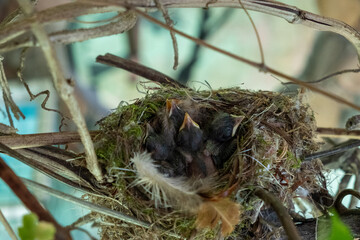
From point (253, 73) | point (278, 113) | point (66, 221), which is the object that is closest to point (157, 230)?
point (278, 113)

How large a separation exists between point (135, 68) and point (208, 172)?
1.22 feet

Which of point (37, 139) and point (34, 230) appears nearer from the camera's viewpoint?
point (34, 230)

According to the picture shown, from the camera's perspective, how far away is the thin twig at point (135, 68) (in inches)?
42.8

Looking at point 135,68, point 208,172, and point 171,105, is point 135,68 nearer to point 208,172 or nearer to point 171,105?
point 171,105

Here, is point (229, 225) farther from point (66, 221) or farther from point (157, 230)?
point (66, 221)

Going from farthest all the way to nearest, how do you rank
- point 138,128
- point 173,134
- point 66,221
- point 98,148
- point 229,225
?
point 66,221, point 173,134, point 138,128, point 98,148, point 229,225

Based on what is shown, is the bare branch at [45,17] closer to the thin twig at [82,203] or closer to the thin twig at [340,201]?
the thin twig at [82,203]

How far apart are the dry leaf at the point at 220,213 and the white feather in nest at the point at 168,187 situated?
16 mm

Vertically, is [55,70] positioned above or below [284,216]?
above

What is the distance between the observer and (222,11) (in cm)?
289

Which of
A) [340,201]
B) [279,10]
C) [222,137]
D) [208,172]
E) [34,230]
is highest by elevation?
[279,10]

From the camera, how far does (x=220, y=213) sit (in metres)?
0.65

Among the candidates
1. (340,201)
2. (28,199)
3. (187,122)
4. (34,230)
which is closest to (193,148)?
(187,122)

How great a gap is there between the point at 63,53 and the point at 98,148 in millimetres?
1807
